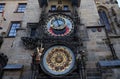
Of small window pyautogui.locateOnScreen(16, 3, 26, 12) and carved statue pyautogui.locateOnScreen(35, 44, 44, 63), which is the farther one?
small window pyautogui.locateOnScreen(16, 3, 26, 12)

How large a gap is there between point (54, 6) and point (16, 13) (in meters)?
5.67

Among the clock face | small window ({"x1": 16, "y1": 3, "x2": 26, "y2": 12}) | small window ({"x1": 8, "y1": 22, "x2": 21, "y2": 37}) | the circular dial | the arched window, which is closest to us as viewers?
the circular dial

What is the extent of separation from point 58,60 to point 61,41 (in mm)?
1488

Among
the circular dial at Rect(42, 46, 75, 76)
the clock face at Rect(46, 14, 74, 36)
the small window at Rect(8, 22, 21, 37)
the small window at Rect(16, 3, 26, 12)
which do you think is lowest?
the circular dial at Rect(42, 46, 75, 76)

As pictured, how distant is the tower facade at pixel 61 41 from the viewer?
37.2 feet

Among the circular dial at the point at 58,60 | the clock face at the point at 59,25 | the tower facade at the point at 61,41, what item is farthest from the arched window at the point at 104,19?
the circular dial at the point at 58,60

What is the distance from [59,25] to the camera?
14.1 metres

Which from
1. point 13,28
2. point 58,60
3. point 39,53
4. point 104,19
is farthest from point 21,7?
point 58,60

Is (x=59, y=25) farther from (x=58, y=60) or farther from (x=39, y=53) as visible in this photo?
(x=39, y=53)

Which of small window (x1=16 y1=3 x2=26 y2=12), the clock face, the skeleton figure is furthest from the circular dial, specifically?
small window (x1=16 y1=3 x2=26 y2=12)

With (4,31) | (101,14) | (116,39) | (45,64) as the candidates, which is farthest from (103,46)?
(4,31)

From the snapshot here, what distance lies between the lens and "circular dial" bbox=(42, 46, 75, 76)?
1141 cm

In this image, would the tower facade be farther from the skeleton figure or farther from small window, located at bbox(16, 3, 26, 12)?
small window, located at bbox(16, 3, 26, 12)

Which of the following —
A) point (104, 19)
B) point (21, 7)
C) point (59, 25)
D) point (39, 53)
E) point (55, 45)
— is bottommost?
point (39, 53)
